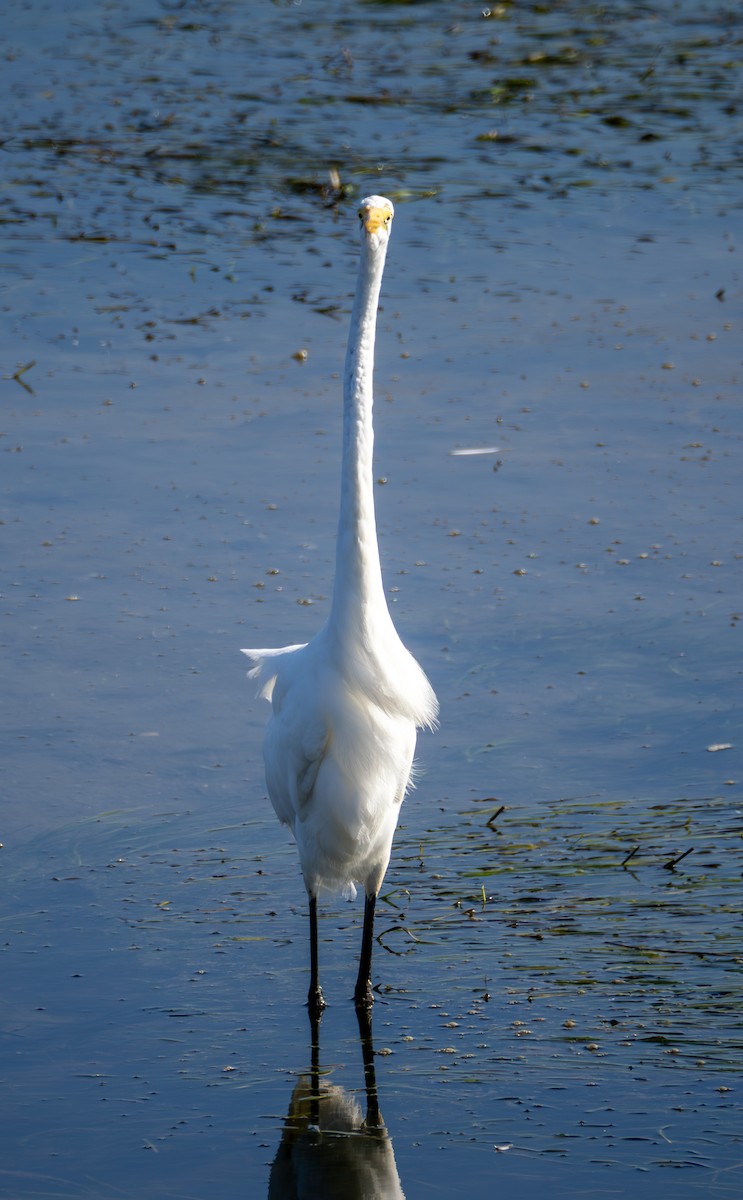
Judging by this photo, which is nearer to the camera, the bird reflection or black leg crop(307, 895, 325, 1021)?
the bird reflection

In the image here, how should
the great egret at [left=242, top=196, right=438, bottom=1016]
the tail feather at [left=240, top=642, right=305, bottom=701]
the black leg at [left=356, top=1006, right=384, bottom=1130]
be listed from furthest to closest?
the tail feather at [left=240, top=642, right=305, bottom=701] → the great egret at [left=242, top=196, right=438, bottom=1016] → the black leg at [left=356, top=1006, right=384, bottom=1130]

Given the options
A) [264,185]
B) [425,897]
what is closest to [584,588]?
[425,897]

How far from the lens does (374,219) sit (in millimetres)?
3867

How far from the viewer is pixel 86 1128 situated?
371cm

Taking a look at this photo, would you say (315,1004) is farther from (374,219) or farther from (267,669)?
(374,219)

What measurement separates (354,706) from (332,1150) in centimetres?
108

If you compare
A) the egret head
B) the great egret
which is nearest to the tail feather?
the great egret

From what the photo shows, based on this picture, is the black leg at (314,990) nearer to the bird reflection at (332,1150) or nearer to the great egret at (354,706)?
the great egret at (354,706)

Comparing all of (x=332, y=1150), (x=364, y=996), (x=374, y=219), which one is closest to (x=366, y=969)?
(x=364, y=996)

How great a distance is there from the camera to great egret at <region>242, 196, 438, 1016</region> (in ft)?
12.9

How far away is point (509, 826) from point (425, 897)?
1.37 ft

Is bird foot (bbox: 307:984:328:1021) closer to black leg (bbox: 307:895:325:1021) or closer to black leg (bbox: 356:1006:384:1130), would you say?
black leg (bbox: 307:895:325:1021)

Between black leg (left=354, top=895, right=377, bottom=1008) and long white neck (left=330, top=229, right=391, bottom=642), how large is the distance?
2.72 feet

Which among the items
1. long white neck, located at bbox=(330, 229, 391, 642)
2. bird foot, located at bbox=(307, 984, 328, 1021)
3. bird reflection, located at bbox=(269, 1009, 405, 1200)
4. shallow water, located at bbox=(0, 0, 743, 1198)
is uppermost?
long white neck, located at bbox=(330, 229, 391, 642)
